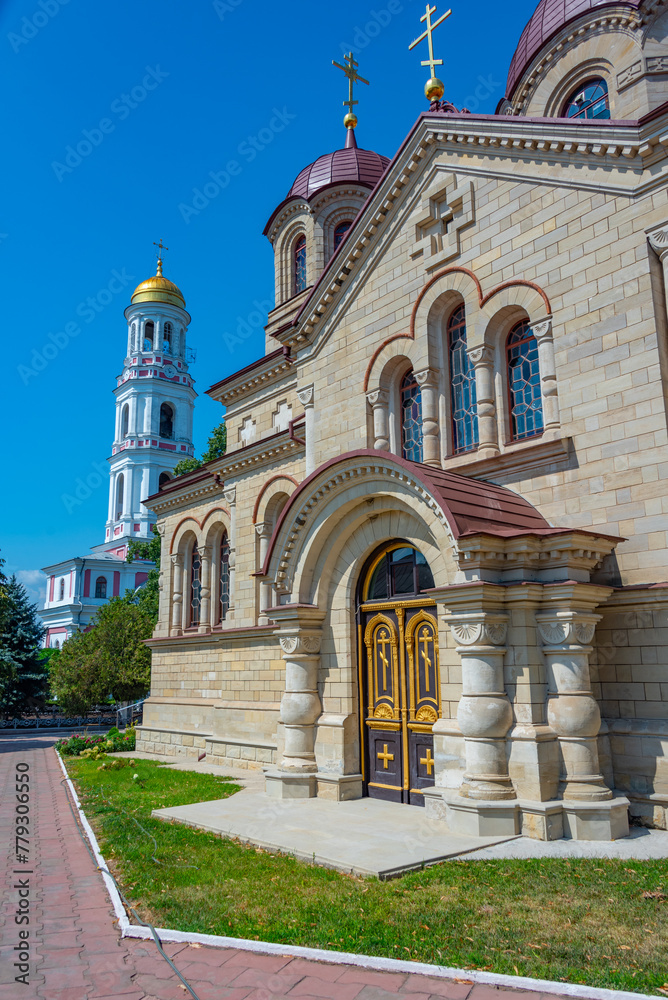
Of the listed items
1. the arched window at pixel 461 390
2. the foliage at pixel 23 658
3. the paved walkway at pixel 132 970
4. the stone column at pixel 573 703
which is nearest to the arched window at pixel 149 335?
the foliage at pixel 23 658

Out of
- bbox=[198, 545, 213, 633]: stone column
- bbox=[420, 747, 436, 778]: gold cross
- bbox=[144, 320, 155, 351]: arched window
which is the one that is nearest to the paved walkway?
bbox=[420, 747, 436, 778]: gold cross

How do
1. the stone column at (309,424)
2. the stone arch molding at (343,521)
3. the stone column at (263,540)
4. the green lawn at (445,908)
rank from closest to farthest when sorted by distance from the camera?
the green lawn at (445,908) < the stone arch molding at (343,521) < the stone column at (309,424) < the stone column at (263,540)

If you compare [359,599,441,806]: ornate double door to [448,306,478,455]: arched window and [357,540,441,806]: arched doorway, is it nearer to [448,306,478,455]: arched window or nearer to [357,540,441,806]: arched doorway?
[357,540,441,806]: arched doorway

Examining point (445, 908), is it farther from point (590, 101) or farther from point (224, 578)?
point (590, 101)

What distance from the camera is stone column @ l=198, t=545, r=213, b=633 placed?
70.2 feet

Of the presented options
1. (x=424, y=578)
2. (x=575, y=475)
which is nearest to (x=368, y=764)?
(x=424, y=578)

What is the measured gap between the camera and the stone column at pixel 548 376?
35.5ft

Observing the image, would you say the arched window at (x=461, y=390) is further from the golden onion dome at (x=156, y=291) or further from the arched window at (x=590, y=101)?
the golden onion dome at (x=156, y=291)

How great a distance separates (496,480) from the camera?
11.5 metres

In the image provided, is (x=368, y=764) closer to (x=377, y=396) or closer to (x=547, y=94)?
(x=377, y=396)

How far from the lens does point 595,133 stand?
35.0ft

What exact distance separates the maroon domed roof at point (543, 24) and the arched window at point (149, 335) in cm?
4823

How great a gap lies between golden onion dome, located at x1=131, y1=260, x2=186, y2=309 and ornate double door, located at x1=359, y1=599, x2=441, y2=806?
178 feet

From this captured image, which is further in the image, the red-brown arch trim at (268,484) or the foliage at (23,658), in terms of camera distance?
the foliage at (23,658)
